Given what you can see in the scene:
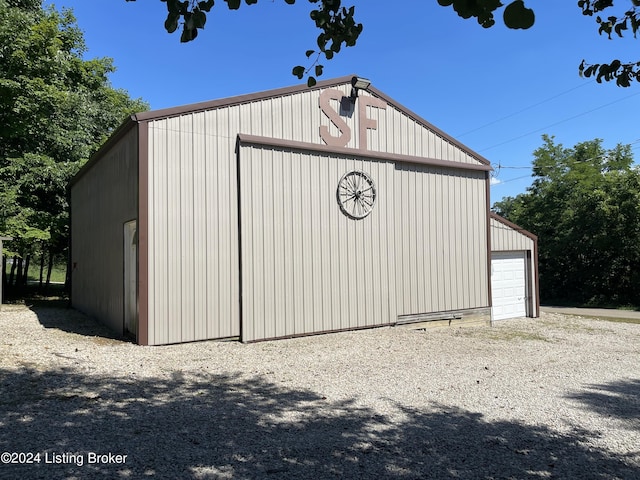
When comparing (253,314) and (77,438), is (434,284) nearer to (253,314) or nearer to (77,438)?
(253,314)

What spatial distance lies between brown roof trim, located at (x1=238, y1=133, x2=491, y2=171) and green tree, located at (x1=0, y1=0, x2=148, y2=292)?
8687mm

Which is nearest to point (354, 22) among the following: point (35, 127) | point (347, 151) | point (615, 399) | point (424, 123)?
point (615, 399)

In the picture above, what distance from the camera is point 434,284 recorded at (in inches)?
417

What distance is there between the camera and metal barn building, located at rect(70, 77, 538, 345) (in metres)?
7.71

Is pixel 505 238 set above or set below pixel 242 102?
below

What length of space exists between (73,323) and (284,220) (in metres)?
5.48

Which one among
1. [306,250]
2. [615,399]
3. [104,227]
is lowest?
[615,399]

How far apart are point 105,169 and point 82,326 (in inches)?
134

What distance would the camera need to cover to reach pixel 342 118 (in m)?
9.62

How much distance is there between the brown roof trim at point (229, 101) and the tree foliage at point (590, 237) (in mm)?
13653

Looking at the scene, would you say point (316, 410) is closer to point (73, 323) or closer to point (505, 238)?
point (73, 323)

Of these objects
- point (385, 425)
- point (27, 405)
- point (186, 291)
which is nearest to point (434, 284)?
point (186, 291)

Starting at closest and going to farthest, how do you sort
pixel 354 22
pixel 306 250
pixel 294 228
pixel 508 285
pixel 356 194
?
1. pixel 354 22
2. pixel 294 228
3. pixel 306 250
4. pixel 356 194
5. pixel 508 285

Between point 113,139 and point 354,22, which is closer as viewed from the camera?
point 354,22
